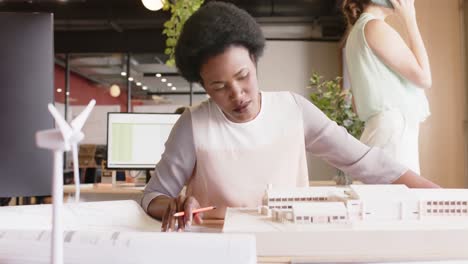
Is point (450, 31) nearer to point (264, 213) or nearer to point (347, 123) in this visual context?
point (347, 123)

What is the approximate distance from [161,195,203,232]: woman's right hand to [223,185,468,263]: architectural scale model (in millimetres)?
152

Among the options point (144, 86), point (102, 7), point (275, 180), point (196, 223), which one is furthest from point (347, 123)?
point (144, 86)

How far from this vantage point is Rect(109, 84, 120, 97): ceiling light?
8.91 meters

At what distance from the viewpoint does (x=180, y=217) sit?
0.93 m

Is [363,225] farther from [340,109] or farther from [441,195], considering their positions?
[340,109]

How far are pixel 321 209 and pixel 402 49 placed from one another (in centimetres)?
89

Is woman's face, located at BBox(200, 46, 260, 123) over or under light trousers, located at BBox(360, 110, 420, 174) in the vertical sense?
over

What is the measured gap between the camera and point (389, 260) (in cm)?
55

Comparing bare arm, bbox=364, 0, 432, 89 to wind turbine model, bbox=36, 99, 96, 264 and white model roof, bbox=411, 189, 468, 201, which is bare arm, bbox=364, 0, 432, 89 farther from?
wind turbine model, bbox=36, 99, 96, 264

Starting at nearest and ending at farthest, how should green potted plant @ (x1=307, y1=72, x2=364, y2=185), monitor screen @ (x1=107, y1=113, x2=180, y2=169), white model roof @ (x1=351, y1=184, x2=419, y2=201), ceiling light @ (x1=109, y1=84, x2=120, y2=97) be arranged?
white model roof @ (x1=351, y1=184, x2=419, y2=201), green potted plant @ (x1=307, y1=72, x2=364, y2=185), monitor screen @ (x1=107, y1=113, x2=180, y2=169), ceiling light @ (x1=109, y1=84, x2=120, y2=97)

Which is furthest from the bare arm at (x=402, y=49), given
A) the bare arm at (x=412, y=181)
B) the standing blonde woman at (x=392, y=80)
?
the bare arm at (x=412, y=181)

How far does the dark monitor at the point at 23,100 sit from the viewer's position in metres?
0.85

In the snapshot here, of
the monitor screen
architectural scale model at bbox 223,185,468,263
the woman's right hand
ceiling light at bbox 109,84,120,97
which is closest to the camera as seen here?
architectural scale model at bbox 223,185,468,263

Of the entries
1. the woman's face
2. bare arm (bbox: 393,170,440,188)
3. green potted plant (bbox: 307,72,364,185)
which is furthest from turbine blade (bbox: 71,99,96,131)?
green potted plant (bbox: 307,72,364,185)
